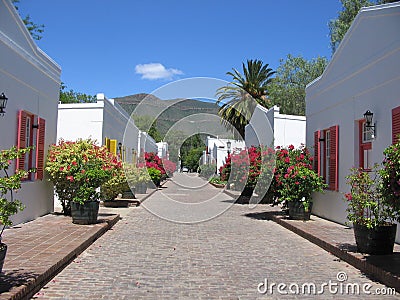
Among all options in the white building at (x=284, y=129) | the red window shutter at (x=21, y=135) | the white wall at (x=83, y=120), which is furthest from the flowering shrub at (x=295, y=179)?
the white wall at (x=83, y=120)

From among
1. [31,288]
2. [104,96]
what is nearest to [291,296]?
[31,288]

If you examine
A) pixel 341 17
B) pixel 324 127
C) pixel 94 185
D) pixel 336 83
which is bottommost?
pixel 94 185

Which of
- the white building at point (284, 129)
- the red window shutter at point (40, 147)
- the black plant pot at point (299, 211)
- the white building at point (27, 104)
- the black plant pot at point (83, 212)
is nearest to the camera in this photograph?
the white building at point (27, 104)

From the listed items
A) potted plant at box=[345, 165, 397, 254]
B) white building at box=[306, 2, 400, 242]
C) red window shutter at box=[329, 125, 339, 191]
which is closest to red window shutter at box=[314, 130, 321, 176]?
white building at box=[306, 2, 400, 242]

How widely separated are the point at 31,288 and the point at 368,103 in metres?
8.17

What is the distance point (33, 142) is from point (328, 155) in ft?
27.9

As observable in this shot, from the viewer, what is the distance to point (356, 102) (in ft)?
35.9

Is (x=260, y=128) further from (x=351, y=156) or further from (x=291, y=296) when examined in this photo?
(x=291, y=296)

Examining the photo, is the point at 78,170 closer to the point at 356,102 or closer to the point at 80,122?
the point at 80,122

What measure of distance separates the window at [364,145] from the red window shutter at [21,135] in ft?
27.0

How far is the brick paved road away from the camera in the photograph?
5.93 metres

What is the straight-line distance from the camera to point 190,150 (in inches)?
3354

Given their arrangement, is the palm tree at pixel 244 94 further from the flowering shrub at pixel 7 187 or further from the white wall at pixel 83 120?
the flowering shrub at pixel 7 187

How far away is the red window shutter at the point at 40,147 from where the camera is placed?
38.1ft
